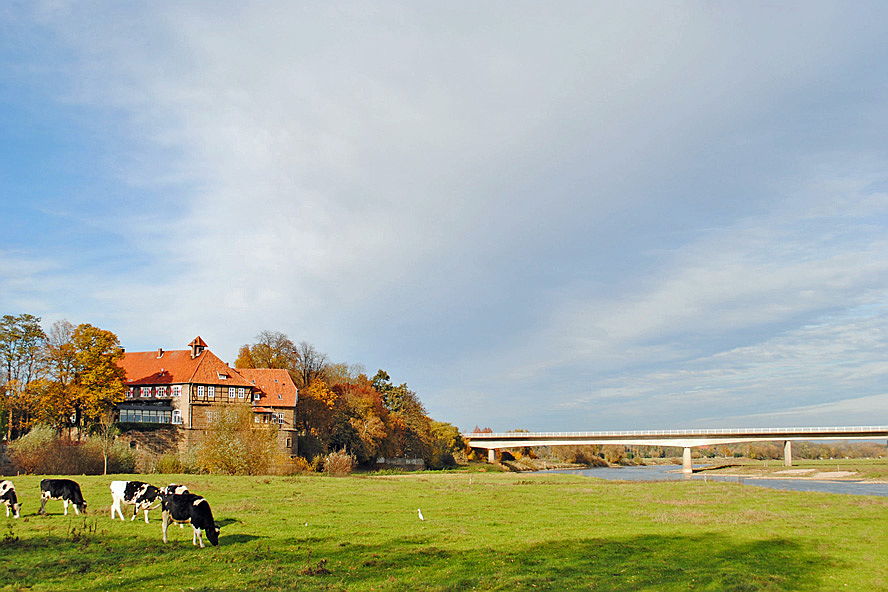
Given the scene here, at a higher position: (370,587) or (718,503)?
(370,587)

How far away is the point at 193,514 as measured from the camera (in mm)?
20406

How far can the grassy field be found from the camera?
54.5 feet

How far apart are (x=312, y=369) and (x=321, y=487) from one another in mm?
72066

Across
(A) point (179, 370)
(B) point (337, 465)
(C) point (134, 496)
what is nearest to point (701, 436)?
(B) point (337, 465)

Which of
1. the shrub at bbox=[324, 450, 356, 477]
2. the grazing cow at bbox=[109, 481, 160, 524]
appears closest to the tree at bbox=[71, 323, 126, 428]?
the shrub at bbox=[324, 450, 356, 477]

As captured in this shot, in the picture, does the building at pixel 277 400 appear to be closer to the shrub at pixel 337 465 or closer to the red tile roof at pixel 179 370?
the red tile roof at pixel 179 370

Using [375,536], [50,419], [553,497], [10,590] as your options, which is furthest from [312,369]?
[10,590]

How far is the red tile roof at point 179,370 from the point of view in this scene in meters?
86.2

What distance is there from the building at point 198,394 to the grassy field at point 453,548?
163 feet

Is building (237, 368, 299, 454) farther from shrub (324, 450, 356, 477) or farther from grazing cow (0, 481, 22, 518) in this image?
grazing cow (0, 481, 22, 518)

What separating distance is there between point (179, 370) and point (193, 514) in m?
73.5

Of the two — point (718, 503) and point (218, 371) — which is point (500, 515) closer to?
point (718, 503)

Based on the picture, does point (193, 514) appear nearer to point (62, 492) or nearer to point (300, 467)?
point (62, 492)

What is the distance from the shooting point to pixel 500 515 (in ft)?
104
